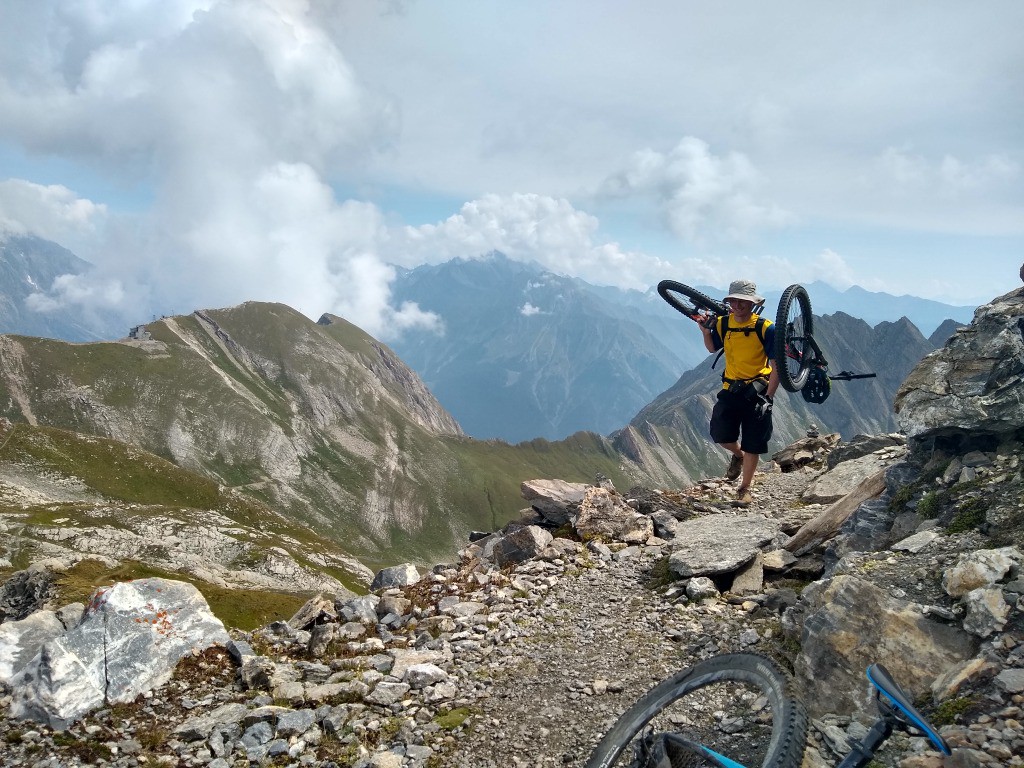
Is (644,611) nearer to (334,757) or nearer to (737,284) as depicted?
(334,757)

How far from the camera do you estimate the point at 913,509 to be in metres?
10.8

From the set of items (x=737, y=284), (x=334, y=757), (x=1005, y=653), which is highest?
(x=737, y=284)

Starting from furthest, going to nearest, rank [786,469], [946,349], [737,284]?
[786,469] → [737,284] → [946,349]

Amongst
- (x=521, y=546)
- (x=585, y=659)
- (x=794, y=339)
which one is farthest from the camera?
(x=521, y=546)

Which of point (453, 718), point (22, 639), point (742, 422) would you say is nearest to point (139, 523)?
point (22, 639)

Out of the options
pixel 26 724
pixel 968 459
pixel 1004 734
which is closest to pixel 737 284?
pixel 968 459

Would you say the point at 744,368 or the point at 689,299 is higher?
the point at 689,299

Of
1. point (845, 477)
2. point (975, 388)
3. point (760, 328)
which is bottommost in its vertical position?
point (845, 477)

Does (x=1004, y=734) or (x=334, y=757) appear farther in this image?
(x=334, y=757)

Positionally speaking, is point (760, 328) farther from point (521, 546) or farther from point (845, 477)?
point (521, 546)

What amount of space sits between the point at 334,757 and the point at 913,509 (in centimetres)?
1064

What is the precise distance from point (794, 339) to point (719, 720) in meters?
8.74

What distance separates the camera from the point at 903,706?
4926 mm

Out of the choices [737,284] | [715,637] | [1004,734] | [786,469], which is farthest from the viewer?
[786,469]
